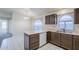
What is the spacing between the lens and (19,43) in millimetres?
1646

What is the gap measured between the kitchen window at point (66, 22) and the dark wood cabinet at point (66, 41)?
130 millimetres

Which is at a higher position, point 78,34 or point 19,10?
point 19,10

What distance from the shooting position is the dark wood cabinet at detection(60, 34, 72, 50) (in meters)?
1.58

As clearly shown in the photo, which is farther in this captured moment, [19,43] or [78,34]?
[19,43]

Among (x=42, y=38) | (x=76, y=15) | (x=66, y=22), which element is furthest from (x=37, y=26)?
(x=76, y=15)

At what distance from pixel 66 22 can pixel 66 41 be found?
0.35 meters

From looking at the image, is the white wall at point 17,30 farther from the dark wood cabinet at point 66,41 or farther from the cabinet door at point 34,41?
the dark wood cabinet at point 66,41

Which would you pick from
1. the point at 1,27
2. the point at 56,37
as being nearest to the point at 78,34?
the point at 56,37

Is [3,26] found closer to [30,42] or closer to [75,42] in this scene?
[30,42]

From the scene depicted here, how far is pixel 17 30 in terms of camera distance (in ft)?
5.40

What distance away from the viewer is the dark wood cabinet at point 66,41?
1580 mm

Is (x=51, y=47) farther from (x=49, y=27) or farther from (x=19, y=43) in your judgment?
(x=19, y=43)
